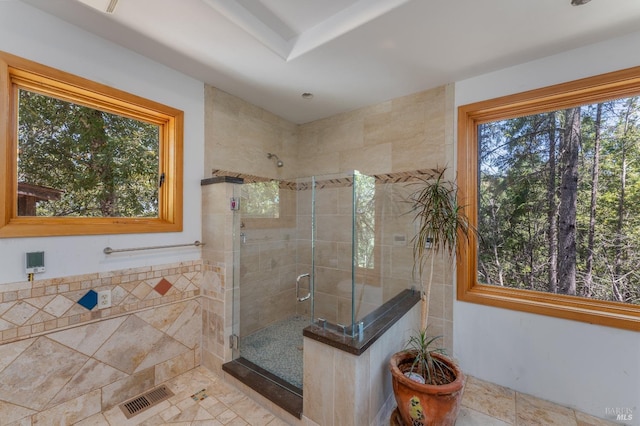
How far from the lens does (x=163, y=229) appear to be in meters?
2.00

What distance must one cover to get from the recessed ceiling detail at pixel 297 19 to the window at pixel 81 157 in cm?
96

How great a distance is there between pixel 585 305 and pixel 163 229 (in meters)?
3.13

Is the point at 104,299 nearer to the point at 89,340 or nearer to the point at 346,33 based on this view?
the point at 89,340

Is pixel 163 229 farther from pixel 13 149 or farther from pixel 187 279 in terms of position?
pixel 13 149

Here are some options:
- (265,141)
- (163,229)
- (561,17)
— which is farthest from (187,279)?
(561,17)

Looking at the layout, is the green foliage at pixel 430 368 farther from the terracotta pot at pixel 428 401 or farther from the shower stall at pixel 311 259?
the shower stall at pixel 311 259

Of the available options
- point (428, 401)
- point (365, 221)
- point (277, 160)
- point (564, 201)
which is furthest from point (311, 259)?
point (564, 201)

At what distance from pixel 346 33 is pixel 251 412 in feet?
8.41

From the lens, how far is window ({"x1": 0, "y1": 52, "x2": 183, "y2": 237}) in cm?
148

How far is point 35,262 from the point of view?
1464mm

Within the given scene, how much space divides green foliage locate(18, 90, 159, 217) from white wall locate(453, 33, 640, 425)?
2.68 m

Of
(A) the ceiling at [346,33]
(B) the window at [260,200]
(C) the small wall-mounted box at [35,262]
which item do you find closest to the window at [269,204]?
(B) the window at [260,200]

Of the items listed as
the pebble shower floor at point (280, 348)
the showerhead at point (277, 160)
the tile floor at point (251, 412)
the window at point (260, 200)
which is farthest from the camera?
the showerhead at point (277, 160)

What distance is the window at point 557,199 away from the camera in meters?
1.72
